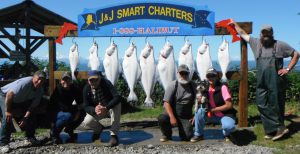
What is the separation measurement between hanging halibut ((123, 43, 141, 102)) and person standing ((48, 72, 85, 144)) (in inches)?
39.4

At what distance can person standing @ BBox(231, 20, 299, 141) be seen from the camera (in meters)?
6.12

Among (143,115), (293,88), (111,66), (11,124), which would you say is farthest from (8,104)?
(293,88)

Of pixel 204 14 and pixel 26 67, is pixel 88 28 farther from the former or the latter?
pixel 26 67

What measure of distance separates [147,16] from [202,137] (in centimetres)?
231

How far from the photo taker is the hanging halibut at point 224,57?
7.00 metres

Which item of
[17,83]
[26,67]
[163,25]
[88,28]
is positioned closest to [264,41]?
[163,25]

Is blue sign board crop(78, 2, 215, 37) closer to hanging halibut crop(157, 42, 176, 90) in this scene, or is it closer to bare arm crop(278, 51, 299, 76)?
hanging halibut crop(157, 42, 176, 90)

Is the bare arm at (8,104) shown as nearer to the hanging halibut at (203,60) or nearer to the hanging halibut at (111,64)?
the hanging halibut at (111,64)

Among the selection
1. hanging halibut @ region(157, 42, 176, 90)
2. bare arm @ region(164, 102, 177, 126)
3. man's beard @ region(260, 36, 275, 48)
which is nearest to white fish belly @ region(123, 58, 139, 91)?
hanging halibut @ region(157, 42, 176, 90)

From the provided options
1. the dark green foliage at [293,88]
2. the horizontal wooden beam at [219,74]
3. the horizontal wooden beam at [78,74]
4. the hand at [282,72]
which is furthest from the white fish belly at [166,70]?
the dark green foliage at [293,88]

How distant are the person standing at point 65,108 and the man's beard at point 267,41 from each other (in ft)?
9.22

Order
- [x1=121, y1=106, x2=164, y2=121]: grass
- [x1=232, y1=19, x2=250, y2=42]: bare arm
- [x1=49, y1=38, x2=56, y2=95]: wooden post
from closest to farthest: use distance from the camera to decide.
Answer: [x1=232, y1=19, x2=250, y2=42]: bare arm → [x1=49, y1=38, x2=56, y2=95]: wooden post → [x1=121, y1=106, x2=164, y2=121]: grass

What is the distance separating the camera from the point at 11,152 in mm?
5852

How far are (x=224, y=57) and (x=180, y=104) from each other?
1352mm
